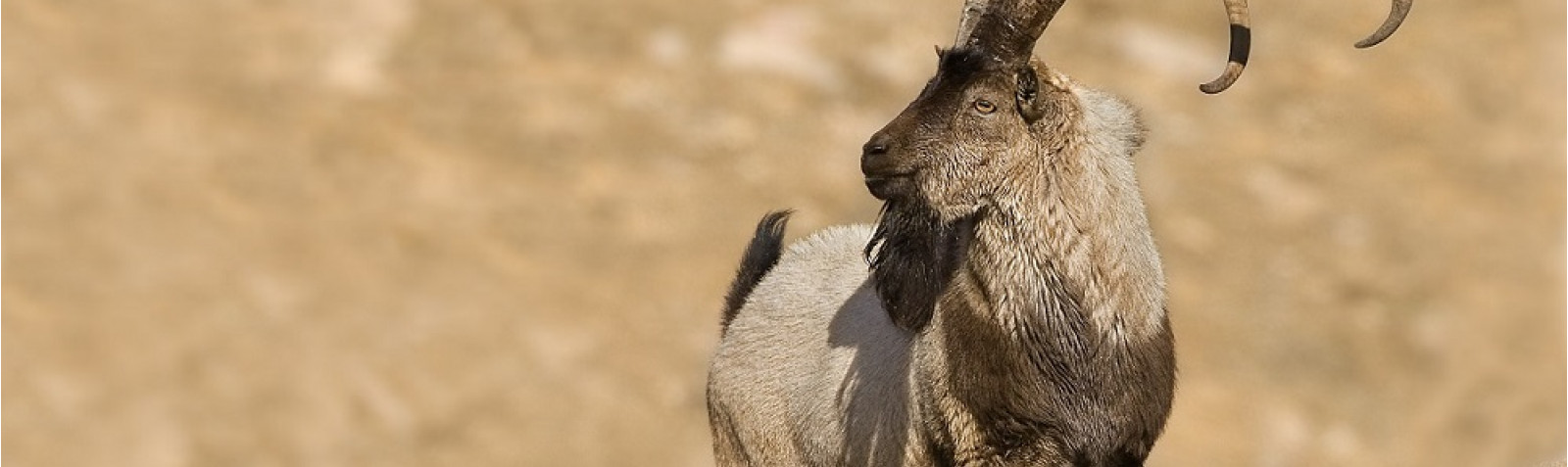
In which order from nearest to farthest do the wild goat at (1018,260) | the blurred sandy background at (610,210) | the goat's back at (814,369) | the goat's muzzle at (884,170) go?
the goat's muzzle at (884,170) < the wild goat at (1018,260) < the goat's back at (814,369) < the blurred sandy background at (610,210)

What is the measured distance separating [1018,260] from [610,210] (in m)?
14.5

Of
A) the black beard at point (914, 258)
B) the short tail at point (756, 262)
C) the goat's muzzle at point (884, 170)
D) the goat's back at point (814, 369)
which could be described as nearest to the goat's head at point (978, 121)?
the goat's muzzle at point (884, 170)

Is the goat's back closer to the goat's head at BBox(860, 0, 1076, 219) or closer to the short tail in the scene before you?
the short tail

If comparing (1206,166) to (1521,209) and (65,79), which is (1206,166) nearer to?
(1521,209)

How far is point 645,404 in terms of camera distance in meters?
19.5

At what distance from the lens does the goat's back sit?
8.71 meters

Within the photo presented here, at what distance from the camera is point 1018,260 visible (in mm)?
7789

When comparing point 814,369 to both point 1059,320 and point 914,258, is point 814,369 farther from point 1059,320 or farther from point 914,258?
point 1059,320

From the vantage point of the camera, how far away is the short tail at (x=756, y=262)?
10.7 metres

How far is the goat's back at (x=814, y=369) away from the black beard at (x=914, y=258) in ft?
0.90

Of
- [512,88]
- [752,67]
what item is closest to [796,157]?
[752,67]

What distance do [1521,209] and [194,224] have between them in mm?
14203

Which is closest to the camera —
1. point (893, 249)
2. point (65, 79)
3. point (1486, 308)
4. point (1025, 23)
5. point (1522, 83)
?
point (1025, 23)

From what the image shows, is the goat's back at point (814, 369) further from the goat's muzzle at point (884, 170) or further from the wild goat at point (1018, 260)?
the goat's muzzle at point (884, 170)
